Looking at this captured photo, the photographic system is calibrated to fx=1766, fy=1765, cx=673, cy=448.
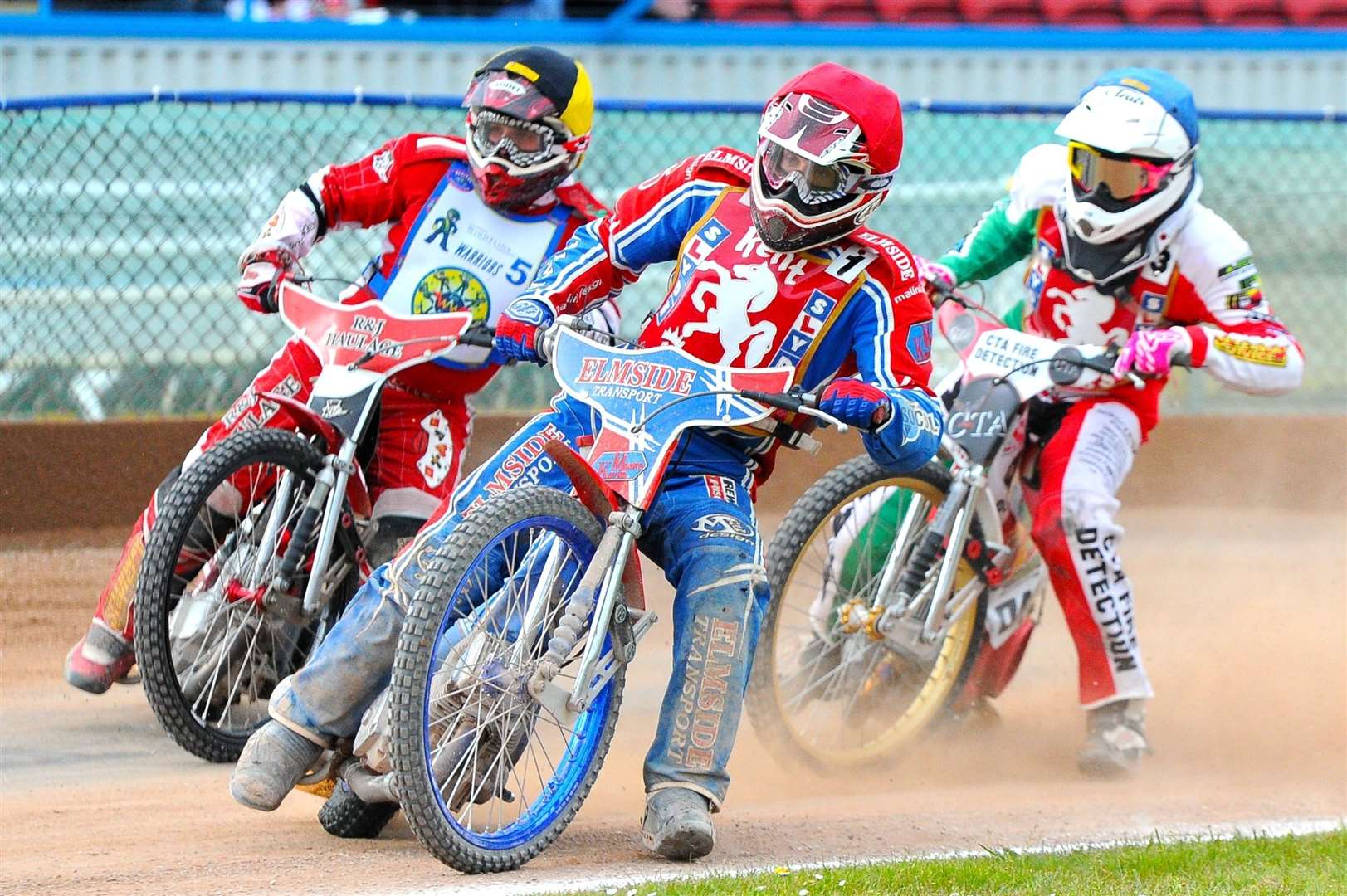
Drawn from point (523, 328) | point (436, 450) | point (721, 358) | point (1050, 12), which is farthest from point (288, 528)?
point (1050, 12)

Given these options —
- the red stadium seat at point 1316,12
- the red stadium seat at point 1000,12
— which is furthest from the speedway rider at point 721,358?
the red stadium seat at point 1316,12

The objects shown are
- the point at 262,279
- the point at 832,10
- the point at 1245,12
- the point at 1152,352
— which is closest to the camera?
the point at 262,279

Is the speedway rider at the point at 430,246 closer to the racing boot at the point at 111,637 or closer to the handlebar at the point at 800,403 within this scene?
the racing boot at the point at 111,637

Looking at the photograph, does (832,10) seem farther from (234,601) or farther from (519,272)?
(234,601)

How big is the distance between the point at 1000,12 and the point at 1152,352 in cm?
700

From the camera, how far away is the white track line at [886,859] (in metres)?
4.01

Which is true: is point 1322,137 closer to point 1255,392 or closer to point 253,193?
point 1255,392

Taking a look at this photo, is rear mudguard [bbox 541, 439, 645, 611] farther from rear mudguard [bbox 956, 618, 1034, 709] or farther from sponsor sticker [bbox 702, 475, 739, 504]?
rear mudguard [bbox 956, 618, 1034, 709]

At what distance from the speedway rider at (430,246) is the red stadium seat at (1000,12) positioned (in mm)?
6878

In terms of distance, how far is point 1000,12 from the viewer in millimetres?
12008

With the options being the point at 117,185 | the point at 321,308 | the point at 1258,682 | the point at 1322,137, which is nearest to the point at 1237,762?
the point at 1258,682

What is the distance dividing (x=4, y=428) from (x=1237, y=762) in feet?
→ 16.4

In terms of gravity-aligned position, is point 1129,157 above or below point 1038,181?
above

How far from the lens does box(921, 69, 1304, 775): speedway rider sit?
5.72 m
